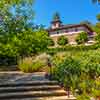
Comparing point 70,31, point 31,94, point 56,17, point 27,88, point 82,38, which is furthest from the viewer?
point 56,17

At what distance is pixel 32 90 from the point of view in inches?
391

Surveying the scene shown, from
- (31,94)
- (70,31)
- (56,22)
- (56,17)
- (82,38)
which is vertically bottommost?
(31,94)

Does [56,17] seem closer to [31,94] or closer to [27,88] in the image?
[27,88]

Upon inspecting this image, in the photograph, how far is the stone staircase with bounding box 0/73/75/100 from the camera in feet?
30.5

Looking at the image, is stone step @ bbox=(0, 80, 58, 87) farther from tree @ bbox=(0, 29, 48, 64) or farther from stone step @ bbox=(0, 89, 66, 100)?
tree @ bbox=(0, 29, 48, 64)

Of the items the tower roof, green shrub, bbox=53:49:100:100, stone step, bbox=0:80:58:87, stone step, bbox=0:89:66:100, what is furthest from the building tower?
stone step, bbox=0:89:66:100

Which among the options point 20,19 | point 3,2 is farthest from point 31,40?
point 3,2

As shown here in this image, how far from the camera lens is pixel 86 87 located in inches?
365

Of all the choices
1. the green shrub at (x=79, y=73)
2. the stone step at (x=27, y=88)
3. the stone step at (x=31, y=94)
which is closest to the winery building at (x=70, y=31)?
the green shrub at (x=79, y=73)

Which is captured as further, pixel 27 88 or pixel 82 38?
pixel 82 38

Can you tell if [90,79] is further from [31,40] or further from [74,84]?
[31,40]

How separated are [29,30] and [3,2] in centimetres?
265

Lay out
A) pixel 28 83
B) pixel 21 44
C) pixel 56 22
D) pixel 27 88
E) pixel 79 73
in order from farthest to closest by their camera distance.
A: pixel 56 22 < pixel 21 44 < pixel 28 83 < pixel 79 73 < pixel 27 88

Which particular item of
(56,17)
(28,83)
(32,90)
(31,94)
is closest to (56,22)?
(56,17)
